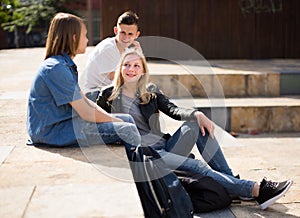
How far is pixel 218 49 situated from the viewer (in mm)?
9055

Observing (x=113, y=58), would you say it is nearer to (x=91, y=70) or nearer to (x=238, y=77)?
(x=91, y=70)

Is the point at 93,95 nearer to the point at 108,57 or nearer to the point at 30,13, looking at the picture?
the point at 108,57

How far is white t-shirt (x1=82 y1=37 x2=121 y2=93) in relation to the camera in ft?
13.2

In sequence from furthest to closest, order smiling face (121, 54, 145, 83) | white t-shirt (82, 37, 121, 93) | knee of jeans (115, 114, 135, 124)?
white t-shirt (82, 37, 121, 93) → smiling face (121, 54, 145, 83) → knee of jeans (115, 114, 135, 124)

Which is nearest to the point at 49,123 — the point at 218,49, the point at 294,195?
the point at 294,195

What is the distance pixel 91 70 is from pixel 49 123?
3.70ft

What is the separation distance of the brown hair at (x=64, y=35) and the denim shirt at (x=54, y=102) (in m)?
0.05

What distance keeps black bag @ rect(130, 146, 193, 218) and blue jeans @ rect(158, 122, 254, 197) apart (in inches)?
14.4

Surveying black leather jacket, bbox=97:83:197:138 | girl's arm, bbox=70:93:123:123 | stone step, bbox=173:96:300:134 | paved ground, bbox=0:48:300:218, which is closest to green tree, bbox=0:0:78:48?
stone step, bbox=173:96:300:134

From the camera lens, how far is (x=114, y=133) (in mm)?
3100

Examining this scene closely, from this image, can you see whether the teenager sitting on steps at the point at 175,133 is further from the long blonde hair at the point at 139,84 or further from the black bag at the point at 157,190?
the black bag at the point at 157,190

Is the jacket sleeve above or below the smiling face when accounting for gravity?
below

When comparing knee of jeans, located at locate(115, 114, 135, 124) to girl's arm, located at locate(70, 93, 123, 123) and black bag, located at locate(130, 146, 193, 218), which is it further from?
black bag, located at locate(130, 146, 193, 218)

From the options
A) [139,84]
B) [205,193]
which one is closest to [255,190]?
[205,193]
